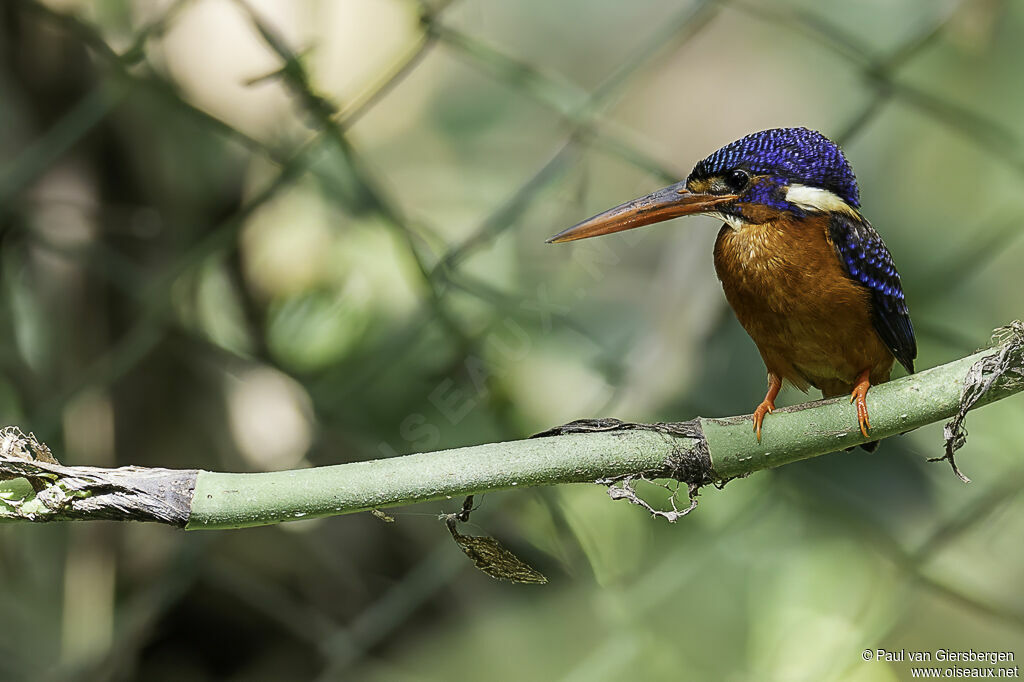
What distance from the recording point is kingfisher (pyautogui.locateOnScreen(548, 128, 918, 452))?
2.16 ft

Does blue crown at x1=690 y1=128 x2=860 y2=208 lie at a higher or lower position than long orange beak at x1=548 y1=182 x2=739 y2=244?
higher

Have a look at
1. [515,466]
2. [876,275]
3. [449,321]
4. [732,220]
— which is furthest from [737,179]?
[449,321]

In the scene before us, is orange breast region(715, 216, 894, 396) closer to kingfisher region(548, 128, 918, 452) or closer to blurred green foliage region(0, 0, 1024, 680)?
kingfisher region(548, 128, 918, 452)

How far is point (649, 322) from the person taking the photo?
1.26 m

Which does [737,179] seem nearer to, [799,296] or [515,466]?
[799,296]

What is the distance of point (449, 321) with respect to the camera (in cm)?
122

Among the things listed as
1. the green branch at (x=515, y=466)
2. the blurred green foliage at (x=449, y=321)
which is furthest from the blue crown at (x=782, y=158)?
the blurred green foliage at (x=449, y=321)

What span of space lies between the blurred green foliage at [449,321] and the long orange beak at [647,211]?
551 millimetres

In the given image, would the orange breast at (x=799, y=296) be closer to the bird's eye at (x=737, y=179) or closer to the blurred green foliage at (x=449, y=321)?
the bird's eye at (x=737, y=179)

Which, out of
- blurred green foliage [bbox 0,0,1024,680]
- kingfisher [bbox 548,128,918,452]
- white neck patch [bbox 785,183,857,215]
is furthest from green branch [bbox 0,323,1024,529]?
blurred green foliage [bbox 0,0,1024,680]

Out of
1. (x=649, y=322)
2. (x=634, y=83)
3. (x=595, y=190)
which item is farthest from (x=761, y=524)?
(x=634, y=83)

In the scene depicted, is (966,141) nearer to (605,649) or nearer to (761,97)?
(761,97)

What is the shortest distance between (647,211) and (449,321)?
0.63 meters

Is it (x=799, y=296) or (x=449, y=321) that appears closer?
(x=799, y=296)
